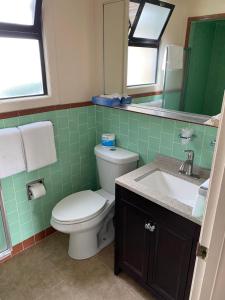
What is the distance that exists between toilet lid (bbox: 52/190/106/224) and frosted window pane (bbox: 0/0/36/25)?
1.39 metres

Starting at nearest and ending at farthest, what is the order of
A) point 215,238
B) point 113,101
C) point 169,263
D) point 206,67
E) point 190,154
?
point 215,238, point 169,263, point 190,154, point 206,67, point 113,101

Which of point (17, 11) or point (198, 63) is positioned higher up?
point (17, 11)

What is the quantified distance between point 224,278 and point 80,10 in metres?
2.01

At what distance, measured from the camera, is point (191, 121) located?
155 cm

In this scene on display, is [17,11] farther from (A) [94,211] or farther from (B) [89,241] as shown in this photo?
(B) [89,241]

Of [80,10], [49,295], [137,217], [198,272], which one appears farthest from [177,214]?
[80,10]

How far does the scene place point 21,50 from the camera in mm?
1755

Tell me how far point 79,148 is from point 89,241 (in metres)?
0.83

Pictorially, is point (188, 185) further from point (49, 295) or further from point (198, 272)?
point (49, 295)

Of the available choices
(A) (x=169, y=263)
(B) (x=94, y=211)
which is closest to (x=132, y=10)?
(B) (x=94, y=211)

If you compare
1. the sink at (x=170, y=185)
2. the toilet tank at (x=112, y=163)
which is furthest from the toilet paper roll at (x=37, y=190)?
the sink at (x=170, y=185)

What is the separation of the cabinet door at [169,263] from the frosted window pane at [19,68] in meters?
1.41

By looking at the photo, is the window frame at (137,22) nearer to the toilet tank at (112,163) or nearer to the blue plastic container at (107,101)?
the blue plastic container at (107,101)

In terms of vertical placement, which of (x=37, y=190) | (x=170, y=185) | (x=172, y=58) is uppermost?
→ (x=172, y=58)
